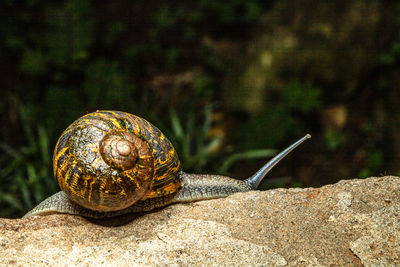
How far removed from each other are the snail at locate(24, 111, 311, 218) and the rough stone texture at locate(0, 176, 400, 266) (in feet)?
0.37

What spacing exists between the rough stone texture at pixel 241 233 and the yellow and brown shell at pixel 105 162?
0.74ft

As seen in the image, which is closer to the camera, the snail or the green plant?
the snail

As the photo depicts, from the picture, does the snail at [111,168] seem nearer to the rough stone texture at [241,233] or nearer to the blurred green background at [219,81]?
the rough stone texture at [241,233]

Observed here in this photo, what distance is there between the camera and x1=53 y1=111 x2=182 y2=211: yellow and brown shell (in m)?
2.35

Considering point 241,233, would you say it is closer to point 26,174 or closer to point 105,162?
point 105,162

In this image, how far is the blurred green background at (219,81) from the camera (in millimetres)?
5137

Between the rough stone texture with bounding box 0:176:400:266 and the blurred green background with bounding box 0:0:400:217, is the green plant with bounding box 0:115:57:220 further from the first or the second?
the rough stone texture with bounding box 0:176:400:266

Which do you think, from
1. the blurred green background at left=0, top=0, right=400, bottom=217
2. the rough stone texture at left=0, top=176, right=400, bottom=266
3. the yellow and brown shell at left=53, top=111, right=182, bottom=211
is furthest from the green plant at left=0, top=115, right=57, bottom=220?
the yellow and brown shell at left=53, top=111, right=182, bottom=211

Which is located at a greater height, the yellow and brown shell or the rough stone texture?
the yellow and brown shell

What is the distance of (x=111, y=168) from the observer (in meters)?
2.36

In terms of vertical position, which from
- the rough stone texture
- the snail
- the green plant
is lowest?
the green plant

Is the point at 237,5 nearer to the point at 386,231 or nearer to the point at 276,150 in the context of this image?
the point at 276,150

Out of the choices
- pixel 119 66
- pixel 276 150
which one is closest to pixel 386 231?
pixel 276 150

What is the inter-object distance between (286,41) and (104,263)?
186 inches
